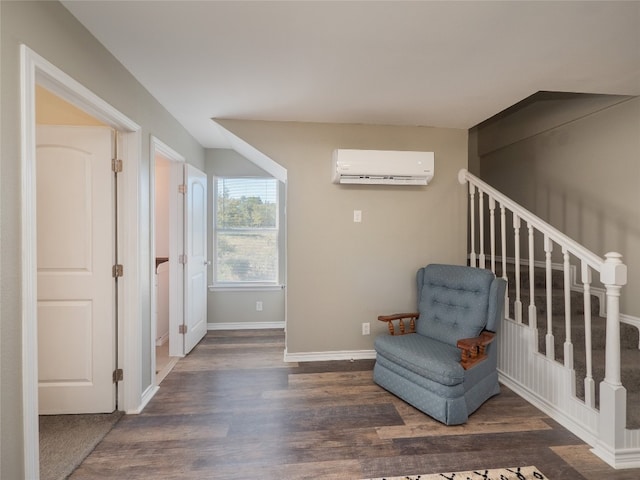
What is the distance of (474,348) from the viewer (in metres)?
2.13

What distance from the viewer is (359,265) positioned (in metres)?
3.05

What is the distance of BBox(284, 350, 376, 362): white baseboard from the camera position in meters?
3.00

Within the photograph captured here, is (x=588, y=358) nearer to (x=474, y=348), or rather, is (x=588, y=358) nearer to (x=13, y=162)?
(x=474, y=348)

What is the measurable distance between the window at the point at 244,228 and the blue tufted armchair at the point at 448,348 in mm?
1987

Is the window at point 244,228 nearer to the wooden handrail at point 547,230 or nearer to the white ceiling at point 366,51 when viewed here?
the white ceiling at point 366,51

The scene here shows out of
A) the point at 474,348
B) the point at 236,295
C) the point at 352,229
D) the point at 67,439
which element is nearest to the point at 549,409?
the point at 474,348

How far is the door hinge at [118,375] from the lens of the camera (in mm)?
2102

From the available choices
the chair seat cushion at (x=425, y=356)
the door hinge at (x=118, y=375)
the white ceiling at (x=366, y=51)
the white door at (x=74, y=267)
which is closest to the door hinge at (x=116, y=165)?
the white door at (x=74, y=267)

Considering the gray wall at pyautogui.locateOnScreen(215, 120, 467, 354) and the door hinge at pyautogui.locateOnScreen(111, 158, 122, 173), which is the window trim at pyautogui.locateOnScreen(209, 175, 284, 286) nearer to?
the gray wall at pyautogui.locateOnScreen(215, 120, 467, 354)

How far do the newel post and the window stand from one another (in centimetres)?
318

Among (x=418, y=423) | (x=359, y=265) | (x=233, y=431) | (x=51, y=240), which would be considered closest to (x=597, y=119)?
(x=359, y=265)

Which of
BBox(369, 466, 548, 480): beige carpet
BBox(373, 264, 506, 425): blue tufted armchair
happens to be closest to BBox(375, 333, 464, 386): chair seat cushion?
BBox(373, 264, 506, 425): blue tufted armchair

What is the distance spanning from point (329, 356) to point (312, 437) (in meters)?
1.17

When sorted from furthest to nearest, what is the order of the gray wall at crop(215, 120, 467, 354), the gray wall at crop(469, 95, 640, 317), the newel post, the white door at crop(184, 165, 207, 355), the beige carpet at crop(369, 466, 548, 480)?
the white door at crop(184, 165, 207, 355) → the gray wall at crop(215, 120, 467, 354) → the gray wall at crop(469, 95, 640, 317) → the newel post → the beige carpet at crop(369, 466, 548, 480)
